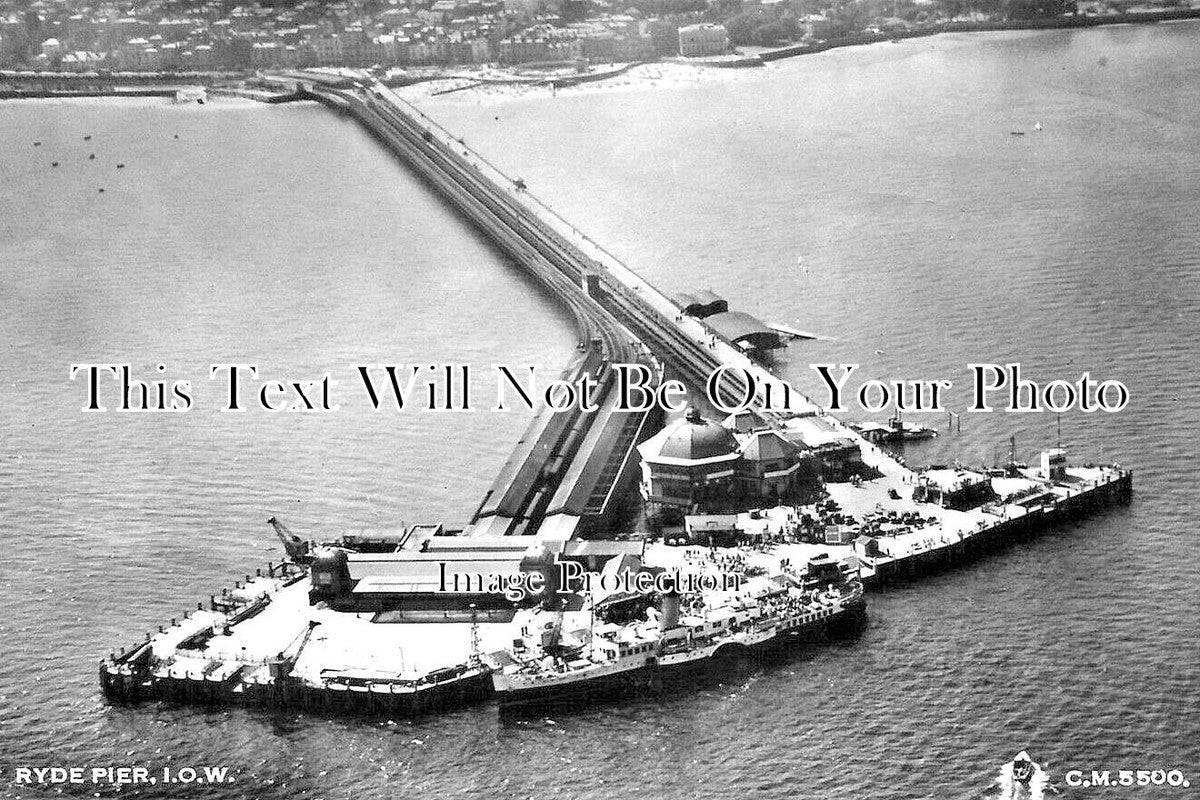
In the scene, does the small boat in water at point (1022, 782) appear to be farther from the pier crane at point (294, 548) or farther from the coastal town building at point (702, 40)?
the coastal town building at point (702, 40)

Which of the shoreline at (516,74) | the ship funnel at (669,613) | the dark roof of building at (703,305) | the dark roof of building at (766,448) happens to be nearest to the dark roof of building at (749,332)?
the dark roof of building at (703,305)

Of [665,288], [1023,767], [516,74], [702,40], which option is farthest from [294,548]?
[516,74]

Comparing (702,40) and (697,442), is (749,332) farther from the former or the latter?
(702,40)

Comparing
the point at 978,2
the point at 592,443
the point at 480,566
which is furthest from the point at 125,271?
the point at 978,2

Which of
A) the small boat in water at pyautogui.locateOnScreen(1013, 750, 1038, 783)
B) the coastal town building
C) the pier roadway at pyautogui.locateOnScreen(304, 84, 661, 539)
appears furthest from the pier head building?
the coastal town building

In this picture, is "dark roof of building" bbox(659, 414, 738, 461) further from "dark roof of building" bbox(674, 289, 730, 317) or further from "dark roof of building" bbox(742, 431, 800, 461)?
"dark roof of building" bbox(674, 289, 730, 317)

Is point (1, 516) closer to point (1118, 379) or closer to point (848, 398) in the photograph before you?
point (848, 398)
